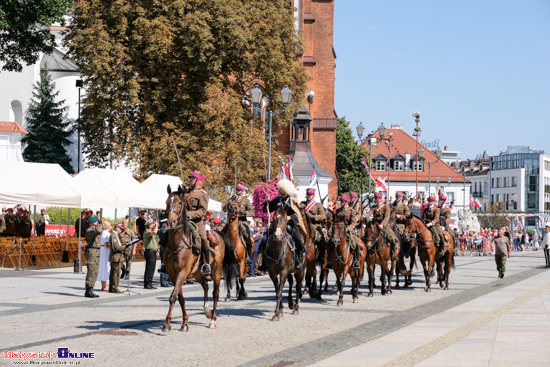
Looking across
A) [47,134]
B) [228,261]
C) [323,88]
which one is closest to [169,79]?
[47,134]

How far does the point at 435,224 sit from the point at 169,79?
2240 centimetres

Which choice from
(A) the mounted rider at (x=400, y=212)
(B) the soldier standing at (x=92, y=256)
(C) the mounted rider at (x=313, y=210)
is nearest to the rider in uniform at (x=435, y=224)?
(A) the mounted rider at (x=400, y=212)

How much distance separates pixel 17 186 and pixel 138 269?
6.28 meters

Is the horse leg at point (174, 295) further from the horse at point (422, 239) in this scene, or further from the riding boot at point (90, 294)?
the horse at point (422, 239)

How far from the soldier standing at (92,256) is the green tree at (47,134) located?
142 ft

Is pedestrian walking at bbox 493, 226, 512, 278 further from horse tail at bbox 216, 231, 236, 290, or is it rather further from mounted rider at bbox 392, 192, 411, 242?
horse tail at bbox 216, 231, 236, 290

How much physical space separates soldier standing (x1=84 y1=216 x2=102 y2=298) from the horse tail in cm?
554

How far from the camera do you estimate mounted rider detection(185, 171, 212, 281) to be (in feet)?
Answer: 47.3

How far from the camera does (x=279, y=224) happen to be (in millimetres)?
16094

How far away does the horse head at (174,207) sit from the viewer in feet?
44.7

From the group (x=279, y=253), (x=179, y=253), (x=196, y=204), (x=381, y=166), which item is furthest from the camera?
(x=381, y=166)

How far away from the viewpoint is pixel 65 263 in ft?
114

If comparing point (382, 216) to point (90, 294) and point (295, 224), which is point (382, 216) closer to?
point (295, 224)

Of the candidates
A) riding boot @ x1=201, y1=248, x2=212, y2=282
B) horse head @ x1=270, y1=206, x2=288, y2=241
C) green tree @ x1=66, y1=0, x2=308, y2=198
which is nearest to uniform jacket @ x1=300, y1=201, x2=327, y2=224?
horse head @ x1=270, y1=206, x2=288, y2=241
